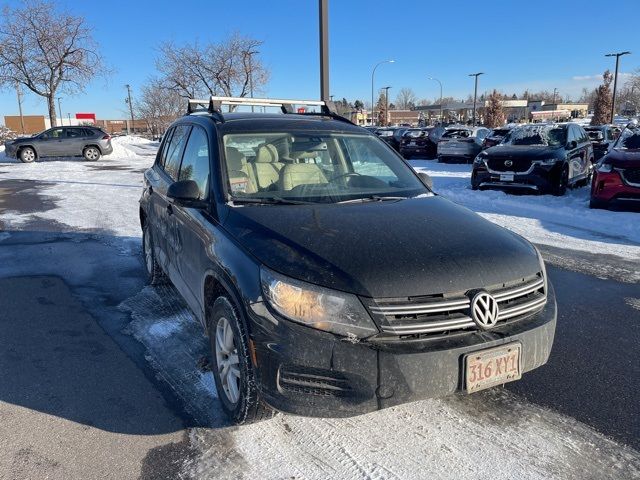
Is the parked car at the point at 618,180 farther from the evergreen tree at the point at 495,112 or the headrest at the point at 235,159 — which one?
the evergreen tree at the point at 495,112

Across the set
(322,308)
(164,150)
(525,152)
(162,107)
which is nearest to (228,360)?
(322,308)

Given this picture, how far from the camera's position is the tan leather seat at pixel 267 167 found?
3488mm

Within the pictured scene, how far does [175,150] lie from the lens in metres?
4.60

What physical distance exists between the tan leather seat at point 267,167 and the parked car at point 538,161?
27.6ft

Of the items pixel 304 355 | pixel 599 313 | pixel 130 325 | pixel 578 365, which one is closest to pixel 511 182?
pixel 599 313

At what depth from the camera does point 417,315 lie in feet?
7.83

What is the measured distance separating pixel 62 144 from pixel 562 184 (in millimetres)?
21212

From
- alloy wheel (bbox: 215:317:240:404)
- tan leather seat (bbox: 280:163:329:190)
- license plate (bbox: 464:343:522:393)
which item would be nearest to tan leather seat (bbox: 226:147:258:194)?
tan leather seat (bbox: 280:163:329:190)

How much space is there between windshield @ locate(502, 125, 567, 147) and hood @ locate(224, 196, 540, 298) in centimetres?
966

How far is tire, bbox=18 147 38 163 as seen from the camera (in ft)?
73.8

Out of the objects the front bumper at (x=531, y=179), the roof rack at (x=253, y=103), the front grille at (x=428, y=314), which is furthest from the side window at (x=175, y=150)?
the front bumper at (x=531, y=179)

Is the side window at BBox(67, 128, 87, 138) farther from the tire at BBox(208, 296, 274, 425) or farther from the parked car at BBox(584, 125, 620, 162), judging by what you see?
the tire at BBox(208, 296, 274, 425)

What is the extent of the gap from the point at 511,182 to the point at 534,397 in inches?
336

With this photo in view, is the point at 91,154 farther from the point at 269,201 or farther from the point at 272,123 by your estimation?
the point at 269,201
